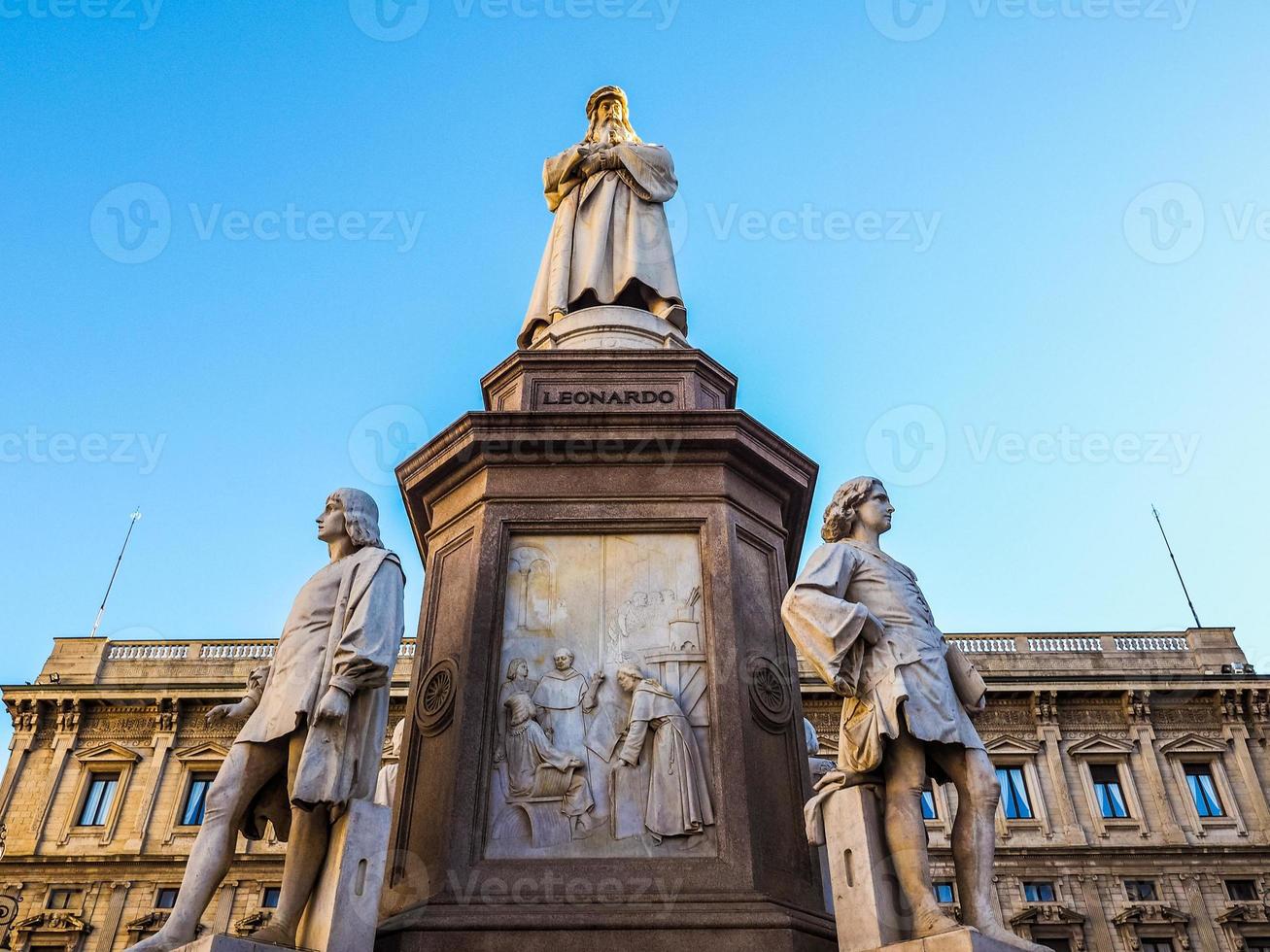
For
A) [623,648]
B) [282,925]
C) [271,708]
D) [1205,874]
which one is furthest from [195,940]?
[1205,874]

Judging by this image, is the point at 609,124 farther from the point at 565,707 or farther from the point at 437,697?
the point at 565,707

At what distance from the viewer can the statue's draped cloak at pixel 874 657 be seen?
17.7 ft

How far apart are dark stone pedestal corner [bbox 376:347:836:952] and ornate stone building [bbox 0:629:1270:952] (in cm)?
2090

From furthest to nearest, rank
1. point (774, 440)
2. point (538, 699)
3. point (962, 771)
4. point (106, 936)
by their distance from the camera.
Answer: point (106, 936) < point (774, 440) < point (538, 699) < point (962, 771)

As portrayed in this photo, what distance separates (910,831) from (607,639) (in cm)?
217

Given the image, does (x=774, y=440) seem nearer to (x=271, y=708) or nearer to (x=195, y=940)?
(x=271, y=708)

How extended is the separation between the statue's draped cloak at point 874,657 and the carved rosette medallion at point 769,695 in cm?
85

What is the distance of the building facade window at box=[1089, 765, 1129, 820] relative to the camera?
3020 centimetres

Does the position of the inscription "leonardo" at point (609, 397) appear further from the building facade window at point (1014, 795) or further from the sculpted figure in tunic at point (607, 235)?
the building facade window at point (1014, 795)

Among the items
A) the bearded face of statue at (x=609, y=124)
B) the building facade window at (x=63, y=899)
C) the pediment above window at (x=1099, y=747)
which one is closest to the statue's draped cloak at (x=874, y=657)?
the bearded face of statue at (x=609, y=124)

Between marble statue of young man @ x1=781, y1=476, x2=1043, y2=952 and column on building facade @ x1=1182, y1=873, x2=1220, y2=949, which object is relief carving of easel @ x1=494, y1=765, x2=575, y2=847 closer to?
marble statue of young man @ x1=781, y1=476, x2=1043, y2=952

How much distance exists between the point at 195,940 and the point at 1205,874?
30.6 metres

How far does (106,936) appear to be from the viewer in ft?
93.0

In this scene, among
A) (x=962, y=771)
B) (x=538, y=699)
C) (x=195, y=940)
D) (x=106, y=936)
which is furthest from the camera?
(x=106, y=936)
